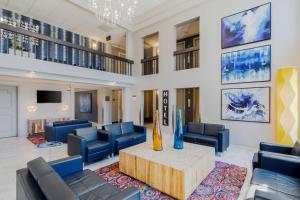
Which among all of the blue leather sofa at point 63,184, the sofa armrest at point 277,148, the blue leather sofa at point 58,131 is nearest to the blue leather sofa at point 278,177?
the sofa armrest at point 277,148

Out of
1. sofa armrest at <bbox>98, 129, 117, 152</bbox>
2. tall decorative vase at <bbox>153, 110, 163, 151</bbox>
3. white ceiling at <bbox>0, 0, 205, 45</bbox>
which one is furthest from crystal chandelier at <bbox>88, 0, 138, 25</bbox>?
sofa armrest at <bbox>98, 129, 117, 152</bbox>

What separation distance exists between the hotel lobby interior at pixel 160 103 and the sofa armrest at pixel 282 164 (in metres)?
0.01

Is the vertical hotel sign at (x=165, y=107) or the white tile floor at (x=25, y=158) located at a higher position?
the vertical hotel sign at (x=165, y=107)

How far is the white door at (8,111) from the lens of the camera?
20.7ft

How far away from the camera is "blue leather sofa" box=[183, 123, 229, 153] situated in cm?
413

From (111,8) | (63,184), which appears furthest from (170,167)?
(111,8)

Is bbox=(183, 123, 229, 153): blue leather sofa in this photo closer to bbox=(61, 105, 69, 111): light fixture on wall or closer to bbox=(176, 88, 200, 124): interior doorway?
bbox=(176, 88, 200, 124): interior doorway

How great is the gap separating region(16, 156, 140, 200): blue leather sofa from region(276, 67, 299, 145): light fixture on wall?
13.2ft

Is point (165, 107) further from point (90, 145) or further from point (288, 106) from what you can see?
point (288, 106)

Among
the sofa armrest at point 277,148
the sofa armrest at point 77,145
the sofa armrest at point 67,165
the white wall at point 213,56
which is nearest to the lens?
the sofa armrest at point 67,165

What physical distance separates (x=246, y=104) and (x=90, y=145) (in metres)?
4.47

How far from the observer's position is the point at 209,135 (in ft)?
15.6

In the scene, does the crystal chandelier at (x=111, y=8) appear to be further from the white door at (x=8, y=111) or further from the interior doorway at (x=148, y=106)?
the interior doorway at (x=148, y=106)

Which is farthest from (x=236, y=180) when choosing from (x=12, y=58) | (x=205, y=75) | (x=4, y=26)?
(x=4, y=26)
